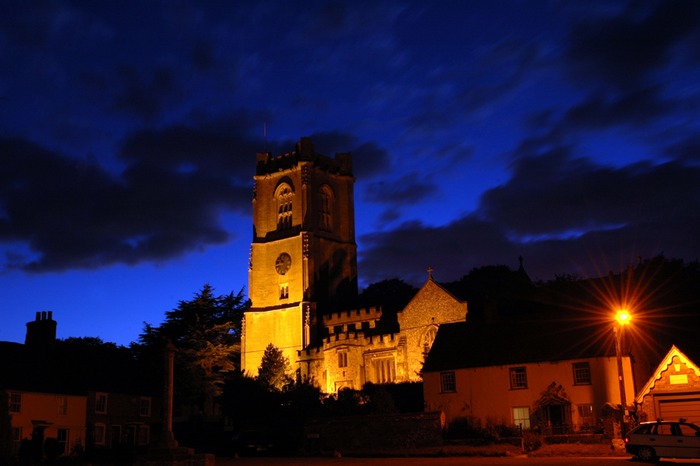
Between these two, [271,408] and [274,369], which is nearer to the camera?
[271,408]

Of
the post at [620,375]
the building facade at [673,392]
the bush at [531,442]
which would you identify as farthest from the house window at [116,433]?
the building facade at [673,392]

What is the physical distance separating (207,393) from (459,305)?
21.3 metres

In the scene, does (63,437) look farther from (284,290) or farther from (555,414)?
(284,290)

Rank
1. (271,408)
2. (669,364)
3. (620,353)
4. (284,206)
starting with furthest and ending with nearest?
1. (284,206)
2. (271,408)
3. (669,364)
4. (620,353)

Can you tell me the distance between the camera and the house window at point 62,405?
1716 inches

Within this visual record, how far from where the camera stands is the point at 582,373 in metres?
42.4

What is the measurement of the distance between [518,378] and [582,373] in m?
3.56

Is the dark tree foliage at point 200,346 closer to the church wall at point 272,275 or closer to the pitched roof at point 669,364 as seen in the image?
the church wall at point 272,275

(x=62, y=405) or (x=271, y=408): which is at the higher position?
(x=62, y=405)

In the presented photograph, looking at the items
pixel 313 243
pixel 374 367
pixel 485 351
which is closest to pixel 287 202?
pixel 313 243

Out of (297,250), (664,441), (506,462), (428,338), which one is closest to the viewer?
(664,441)

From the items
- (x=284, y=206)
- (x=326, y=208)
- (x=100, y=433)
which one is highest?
(x=284, y=206)

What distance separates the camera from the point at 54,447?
35.5 meters

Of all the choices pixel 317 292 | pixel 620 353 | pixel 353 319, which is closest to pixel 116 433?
pixel 620 353
